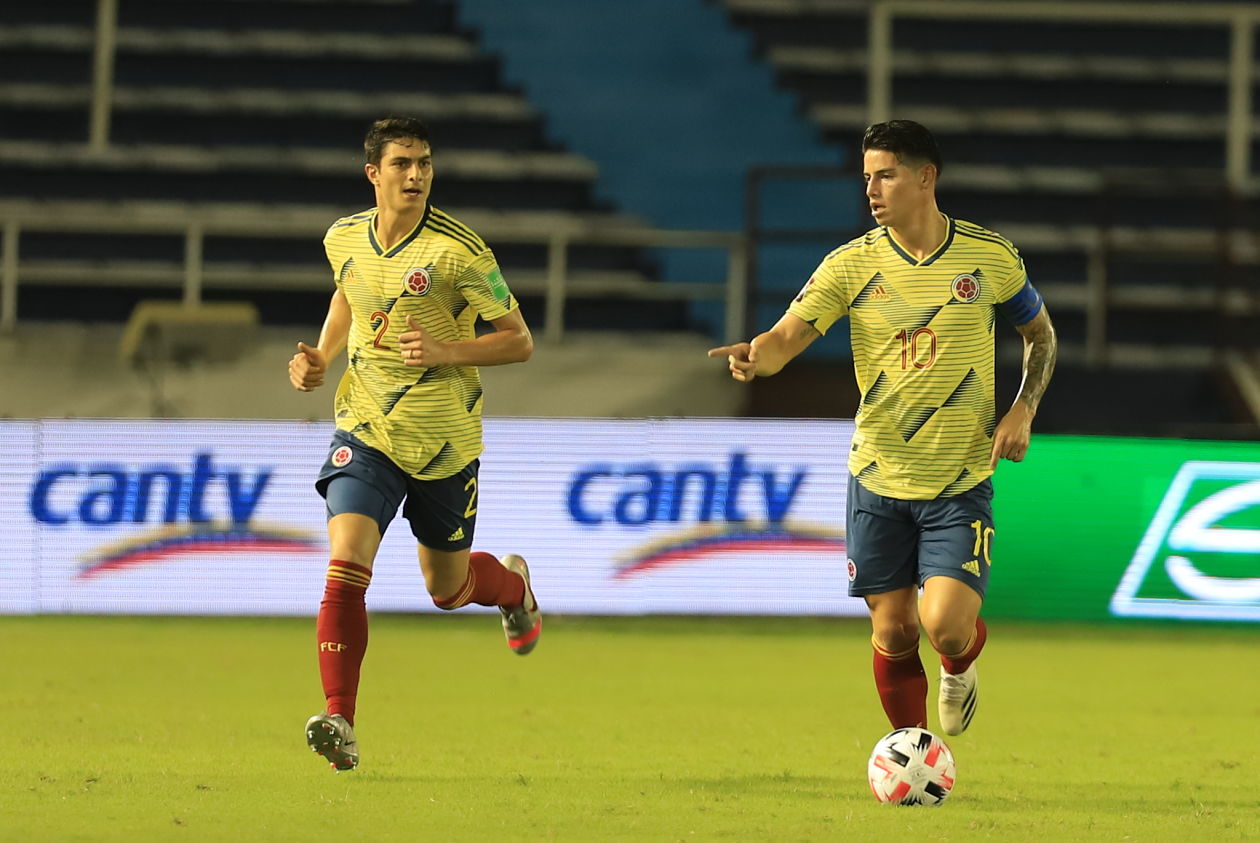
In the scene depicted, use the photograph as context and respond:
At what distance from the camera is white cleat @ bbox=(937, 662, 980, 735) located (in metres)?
6.24

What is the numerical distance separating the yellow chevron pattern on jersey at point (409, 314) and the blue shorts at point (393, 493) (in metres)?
0.05

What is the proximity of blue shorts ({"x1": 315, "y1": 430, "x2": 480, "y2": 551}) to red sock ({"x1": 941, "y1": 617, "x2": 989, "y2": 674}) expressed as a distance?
162 centimetres

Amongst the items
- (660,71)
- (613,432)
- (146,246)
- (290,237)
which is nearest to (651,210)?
(660,71)

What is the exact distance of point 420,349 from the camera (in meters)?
6.14

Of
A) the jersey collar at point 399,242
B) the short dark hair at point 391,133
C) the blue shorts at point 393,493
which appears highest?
the short dark hair at point 391,133

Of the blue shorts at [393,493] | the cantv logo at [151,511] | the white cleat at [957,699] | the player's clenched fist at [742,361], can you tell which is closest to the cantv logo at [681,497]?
the cantv logo at [151,511]

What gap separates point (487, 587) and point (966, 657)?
6.46 ft

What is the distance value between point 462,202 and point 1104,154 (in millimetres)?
6109

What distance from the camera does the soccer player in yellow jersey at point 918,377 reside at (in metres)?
5.84

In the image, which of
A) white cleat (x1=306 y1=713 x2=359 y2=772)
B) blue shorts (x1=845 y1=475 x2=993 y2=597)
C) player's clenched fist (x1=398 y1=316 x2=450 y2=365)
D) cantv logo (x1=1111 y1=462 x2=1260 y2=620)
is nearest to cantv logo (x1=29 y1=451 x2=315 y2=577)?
cantv logo (x1=1111 y1=462 x2=1260 y2=620)

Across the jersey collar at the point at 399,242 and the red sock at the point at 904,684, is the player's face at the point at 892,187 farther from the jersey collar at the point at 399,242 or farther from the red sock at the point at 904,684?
the jersey collar at the point at 399,242

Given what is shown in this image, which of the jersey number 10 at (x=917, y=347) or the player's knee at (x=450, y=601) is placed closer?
the jersey number 10 at (x=917, y=347)

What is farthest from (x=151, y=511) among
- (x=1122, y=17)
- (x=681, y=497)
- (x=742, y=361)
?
(x=1122, y=17)

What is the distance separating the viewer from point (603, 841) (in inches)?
201
